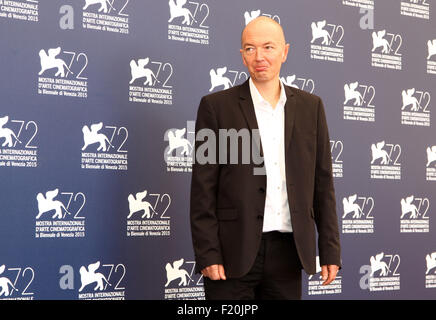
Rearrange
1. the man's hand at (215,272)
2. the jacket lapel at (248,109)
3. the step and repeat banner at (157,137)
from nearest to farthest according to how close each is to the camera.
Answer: the man's hand at (215,272) → the jacket lapel at (248,109) → the step and repeat banner at (157,137)

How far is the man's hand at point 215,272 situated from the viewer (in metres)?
2.26

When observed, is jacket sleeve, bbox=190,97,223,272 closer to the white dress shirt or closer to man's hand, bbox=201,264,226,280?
man's hand, bbox=201,264,226,280

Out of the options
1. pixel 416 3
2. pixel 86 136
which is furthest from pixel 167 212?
pixel 416 3

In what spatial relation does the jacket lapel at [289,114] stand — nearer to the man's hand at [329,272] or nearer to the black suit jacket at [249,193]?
the black suit jacket at [249,193]

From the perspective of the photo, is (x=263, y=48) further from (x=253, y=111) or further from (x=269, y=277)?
(x=269, y=277)

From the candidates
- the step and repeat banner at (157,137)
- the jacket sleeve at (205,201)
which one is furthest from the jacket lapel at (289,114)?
the step and repeat banner at (157,137)

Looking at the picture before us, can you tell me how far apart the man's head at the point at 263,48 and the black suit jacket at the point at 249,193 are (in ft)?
0.34

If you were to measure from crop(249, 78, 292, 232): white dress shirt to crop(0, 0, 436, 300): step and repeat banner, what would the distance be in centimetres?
99

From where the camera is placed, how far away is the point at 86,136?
10.1ft

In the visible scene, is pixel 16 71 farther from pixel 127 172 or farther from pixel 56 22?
pixel 127 172

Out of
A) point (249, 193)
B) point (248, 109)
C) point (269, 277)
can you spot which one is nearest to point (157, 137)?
point (248, 109)

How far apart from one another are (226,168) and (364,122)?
192 cm

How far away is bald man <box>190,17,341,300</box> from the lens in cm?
229

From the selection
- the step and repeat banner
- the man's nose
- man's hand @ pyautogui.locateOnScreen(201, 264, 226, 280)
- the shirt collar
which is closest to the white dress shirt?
the shirt collar
